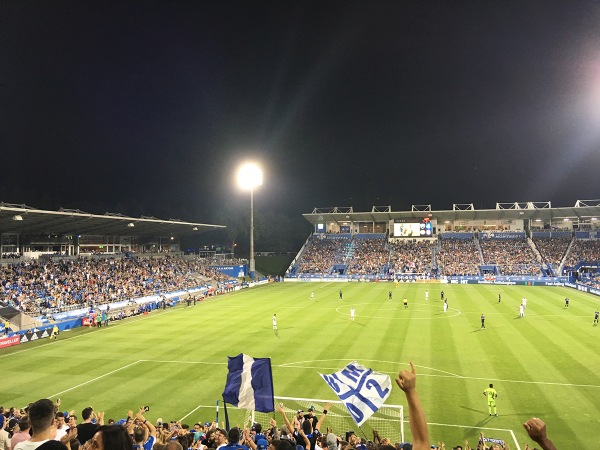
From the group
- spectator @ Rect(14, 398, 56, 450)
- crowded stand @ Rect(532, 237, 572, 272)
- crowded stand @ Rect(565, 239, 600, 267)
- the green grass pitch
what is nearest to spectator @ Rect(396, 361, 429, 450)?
spectator @ Rect(14, 398, 56, 450)

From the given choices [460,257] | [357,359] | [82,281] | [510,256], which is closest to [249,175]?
[82,281]

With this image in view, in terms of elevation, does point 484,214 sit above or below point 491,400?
above

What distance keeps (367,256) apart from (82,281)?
50.9 m

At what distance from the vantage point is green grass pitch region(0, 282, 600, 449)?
1708cm

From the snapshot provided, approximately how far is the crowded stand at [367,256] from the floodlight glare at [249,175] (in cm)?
2387

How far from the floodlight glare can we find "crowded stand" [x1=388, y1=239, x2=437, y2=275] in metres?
27.7

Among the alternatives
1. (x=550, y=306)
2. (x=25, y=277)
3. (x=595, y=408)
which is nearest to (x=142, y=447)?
(x=595, y=408)

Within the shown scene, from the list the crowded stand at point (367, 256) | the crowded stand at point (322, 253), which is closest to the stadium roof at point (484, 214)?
the crowded stand at point (322, 253)

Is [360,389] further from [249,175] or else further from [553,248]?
[553,248]

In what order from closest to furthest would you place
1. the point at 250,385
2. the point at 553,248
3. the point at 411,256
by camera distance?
the point at 250,385 → the point at 553,248 → the point at 411,256

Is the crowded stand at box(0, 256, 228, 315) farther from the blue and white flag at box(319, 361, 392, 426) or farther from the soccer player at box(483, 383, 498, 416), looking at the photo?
the soccer player at box(483, 383, 498, 416)

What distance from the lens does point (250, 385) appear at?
12.1 metres

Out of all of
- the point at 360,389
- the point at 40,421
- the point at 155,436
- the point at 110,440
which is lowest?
the point at 155,436

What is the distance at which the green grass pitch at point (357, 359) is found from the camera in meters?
17.1
